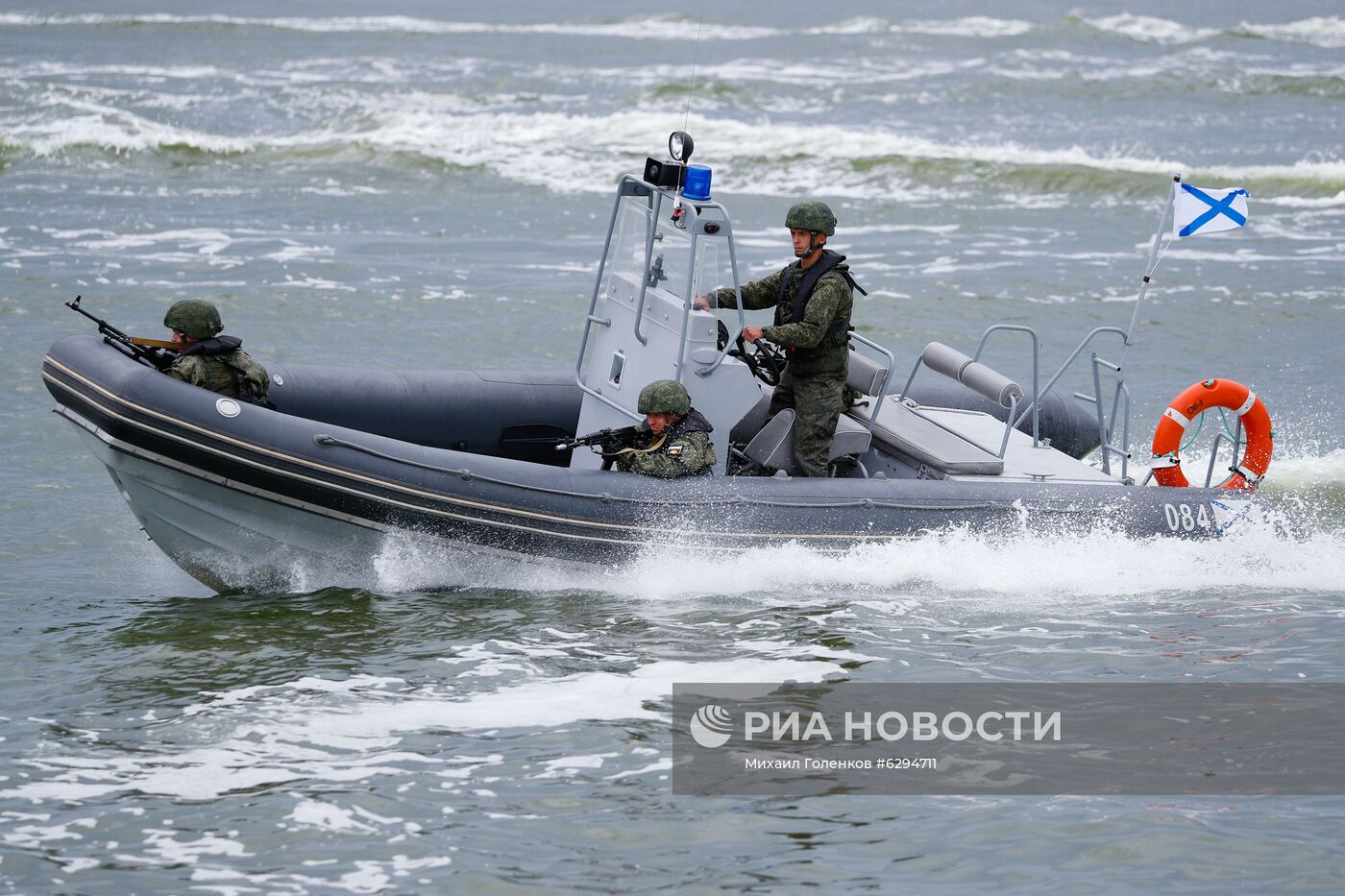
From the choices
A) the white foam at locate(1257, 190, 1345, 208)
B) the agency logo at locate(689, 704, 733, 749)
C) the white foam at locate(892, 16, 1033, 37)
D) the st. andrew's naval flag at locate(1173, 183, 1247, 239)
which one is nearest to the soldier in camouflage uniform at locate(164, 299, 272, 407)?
the agency logo at locate(689, 704, 733, 749)

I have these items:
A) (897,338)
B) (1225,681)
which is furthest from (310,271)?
(1225,681)

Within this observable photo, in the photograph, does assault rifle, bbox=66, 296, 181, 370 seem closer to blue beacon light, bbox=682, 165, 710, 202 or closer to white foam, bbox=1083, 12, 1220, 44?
blue beacon light, bbox=682, 165, 710, 202

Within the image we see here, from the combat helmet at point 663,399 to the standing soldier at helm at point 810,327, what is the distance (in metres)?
0.46

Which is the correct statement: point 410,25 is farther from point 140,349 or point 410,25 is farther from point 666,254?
point 140,349

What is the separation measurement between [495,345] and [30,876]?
9.41 metres

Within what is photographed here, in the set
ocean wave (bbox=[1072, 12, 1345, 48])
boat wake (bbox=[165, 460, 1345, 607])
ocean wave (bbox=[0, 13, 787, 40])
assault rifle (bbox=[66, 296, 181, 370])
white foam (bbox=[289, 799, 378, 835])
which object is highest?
ocean wave (bbox=[1072, 12, 1345, 48])

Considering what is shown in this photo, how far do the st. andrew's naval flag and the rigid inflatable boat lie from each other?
77 cm

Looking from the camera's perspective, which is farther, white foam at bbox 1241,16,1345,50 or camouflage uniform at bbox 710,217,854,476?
white foam at bbox 1241,16,1345,50

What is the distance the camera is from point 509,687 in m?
6.86

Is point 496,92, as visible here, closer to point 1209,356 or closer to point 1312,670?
point 1209,356

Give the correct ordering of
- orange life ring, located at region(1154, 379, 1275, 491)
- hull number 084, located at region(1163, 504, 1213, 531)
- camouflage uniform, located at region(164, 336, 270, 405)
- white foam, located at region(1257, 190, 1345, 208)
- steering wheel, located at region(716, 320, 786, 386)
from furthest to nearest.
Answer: white foam, located at region(1257, 190, 1345, 208) < orange life ring, located at region(1154, 379, 1275, 491) < hull number 084, located at region(1163, 504, 1213, 531) < steering wheel, located at region(716, 320, 786, 386) < camouflage uniform, located at region(164, 336, 270, 405)

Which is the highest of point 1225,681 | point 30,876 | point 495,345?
point 495,345

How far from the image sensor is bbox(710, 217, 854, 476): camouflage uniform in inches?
314

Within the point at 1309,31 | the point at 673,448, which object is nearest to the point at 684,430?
the point at 673,448
